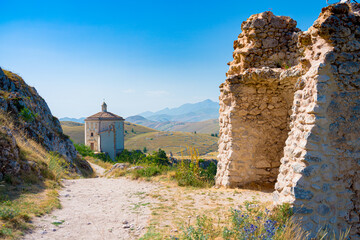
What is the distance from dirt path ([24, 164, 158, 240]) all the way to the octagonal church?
2966 cm

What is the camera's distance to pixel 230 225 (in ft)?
13.6

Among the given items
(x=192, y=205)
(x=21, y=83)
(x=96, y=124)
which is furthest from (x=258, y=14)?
(x=96, y=124)

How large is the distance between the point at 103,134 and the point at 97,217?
32.4m

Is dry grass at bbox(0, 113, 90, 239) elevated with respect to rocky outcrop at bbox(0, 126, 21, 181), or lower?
lower

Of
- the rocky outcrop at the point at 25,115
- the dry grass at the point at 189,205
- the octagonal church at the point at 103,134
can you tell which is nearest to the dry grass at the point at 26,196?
the dry grass at the point at 189,205

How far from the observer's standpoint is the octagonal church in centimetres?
3597

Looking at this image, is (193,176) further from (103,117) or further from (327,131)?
(103,117)

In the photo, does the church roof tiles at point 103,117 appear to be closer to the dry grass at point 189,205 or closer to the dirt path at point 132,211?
the dirt path at point 132,211

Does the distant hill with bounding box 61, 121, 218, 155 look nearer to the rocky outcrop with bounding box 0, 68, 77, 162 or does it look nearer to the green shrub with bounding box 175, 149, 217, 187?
the rocky outcrop with bounding box 0, 68, 77, 162

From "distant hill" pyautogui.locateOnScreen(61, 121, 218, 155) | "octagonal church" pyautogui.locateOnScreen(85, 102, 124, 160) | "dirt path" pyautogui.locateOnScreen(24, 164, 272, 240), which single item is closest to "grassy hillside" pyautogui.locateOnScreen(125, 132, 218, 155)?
"distant hill" pyautogui.locateOnScreen(61, 121, 218, 155)

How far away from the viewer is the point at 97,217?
499 cm

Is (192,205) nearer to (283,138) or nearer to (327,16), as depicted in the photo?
(283,138)

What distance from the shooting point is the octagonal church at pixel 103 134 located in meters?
36.0

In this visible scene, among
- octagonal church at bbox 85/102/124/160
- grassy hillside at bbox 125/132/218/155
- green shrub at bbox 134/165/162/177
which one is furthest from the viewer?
grassy hillside at bbox 125/132/218/155
